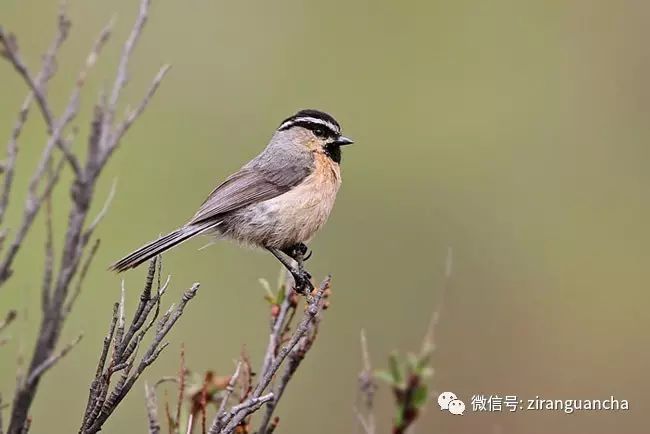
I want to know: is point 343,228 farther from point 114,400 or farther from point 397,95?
point 114,400

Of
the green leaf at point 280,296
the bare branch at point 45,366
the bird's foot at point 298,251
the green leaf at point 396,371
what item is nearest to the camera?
the bare branch at point 45,366

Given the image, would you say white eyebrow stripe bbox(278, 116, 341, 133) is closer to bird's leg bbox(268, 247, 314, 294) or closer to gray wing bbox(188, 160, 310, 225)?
gray wing bbox(188, 160, 310, 225)

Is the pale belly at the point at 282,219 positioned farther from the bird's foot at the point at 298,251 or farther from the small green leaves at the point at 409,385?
the small green leaves at the point at 409,385

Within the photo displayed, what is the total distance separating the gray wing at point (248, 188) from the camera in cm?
520

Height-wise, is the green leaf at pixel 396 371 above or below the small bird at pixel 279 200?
below

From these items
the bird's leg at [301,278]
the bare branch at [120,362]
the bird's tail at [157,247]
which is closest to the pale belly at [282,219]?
the bird's tail at [157,247]

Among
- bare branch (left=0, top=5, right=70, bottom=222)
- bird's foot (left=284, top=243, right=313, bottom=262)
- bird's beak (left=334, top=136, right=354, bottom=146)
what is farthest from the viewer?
bird's beak (left=334, top=136, right=354, bottom=146)

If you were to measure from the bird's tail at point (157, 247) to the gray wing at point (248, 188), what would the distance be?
56mm

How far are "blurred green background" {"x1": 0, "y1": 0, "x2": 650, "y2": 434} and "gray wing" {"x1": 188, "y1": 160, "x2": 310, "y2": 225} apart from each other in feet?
6.24

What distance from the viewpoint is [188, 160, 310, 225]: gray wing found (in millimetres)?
5195

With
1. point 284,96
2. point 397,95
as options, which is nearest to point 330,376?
point 284,96

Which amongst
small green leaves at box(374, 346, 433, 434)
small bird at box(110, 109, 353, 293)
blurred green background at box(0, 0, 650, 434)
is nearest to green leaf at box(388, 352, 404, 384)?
small green leaves at box(374, 346, 433, 434)

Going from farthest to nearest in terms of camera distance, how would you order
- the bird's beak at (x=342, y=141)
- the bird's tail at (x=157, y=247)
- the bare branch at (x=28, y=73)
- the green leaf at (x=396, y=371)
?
the bird's beak at (x=342, y=141) → the bird's tail at (x=157, y=247) → the green leaf at (x=396, y=371) → the bare branch at (x=28, y=73)

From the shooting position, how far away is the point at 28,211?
2326mm
